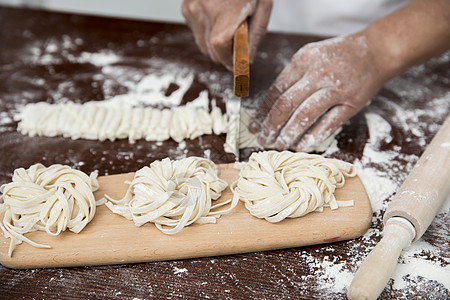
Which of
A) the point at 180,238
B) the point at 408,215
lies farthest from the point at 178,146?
the point at 408,215

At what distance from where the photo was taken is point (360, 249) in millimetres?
1507

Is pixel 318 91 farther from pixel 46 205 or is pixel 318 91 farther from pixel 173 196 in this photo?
pixel 46 205

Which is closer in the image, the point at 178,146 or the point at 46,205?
the point at 46,205

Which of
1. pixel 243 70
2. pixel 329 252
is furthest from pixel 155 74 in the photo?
pixel 329 252

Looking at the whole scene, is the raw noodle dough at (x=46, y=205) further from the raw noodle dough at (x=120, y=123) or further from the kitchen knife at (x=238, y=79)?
the kitchen knife at (x=238, y=79)

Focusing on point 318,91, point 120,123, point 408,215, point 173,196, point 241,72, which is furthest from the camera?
point 120,123

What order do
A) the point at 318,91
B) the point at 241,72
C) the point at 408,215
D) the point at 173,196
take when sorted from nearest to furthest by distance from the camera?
the point at 408,215
the point at 173,196
the point at 241,72
the point at 318,91

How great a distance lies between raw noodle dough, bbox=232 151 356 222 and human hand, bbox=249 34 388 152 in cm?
24

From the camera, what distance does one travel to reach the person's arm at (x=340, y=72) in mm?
1893

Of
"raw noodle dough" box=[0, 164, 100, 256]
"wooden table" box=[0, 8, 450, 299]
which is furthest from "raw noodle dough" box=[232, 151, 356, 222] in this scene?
"raw noodle dough" box=[0, 164, 100, 256]

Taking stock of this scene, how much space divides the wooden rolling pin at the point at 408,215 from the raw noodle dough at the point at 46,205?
0.89m

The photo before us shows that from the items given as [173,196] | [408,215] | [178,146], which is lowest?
[178,146]

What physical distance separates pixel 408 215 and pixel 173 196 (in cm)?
76

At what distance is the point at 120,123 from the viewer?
2.04 metres
